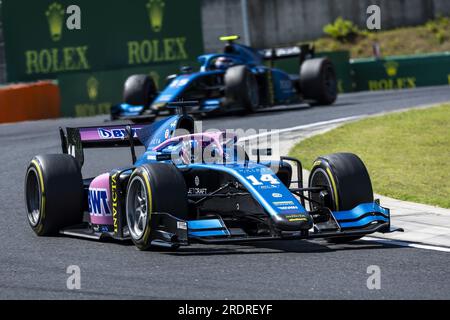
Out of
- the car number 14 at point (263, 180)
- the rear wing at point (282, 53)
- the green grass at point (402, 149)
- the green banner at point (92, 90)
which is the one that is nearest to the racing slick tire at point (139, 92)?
the rear wing at point (282, 53)

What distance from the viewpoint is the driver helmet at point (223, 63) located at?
24.3 meters

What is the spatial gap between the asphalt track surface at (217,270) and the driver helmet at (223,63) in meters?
12.9

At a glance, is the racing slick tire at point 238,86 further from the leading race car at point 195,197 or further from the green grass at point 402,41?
the green grass at point 402,41

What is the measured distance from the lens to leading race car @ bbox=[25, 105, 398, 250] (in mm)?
9305

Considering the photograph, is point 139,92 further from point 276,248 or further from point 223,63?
point 276,248

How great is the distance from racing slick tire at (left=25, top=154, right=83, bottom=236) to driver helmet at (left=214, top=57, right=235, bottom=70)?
13596 mm

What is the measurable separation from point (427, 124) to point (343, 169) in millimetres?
10255

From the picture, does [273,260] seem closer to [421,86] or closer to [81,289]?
[81,289]

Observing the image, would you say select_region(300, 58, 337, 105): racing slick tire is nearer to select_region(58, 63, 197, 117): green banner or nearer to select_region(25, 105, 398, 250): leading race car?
select_region(58, 63, 197, 117): green banner

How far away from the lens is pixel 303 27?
4716 cm

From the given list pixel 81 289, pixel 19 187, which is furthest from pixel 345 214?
pixel 19 187

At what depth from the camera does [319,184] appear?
33.9 ft

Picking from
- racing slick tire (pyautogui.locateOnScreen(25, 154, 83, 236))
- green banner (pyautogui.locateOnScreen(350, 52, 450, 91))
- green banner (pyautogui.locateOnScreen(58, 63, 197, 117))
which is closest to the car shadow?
racing slick tire (pyautogui.locateOnScreen(25, 154, 83, 236))

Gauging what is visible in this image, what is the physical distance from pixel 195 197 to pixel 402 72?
76.7 feet
